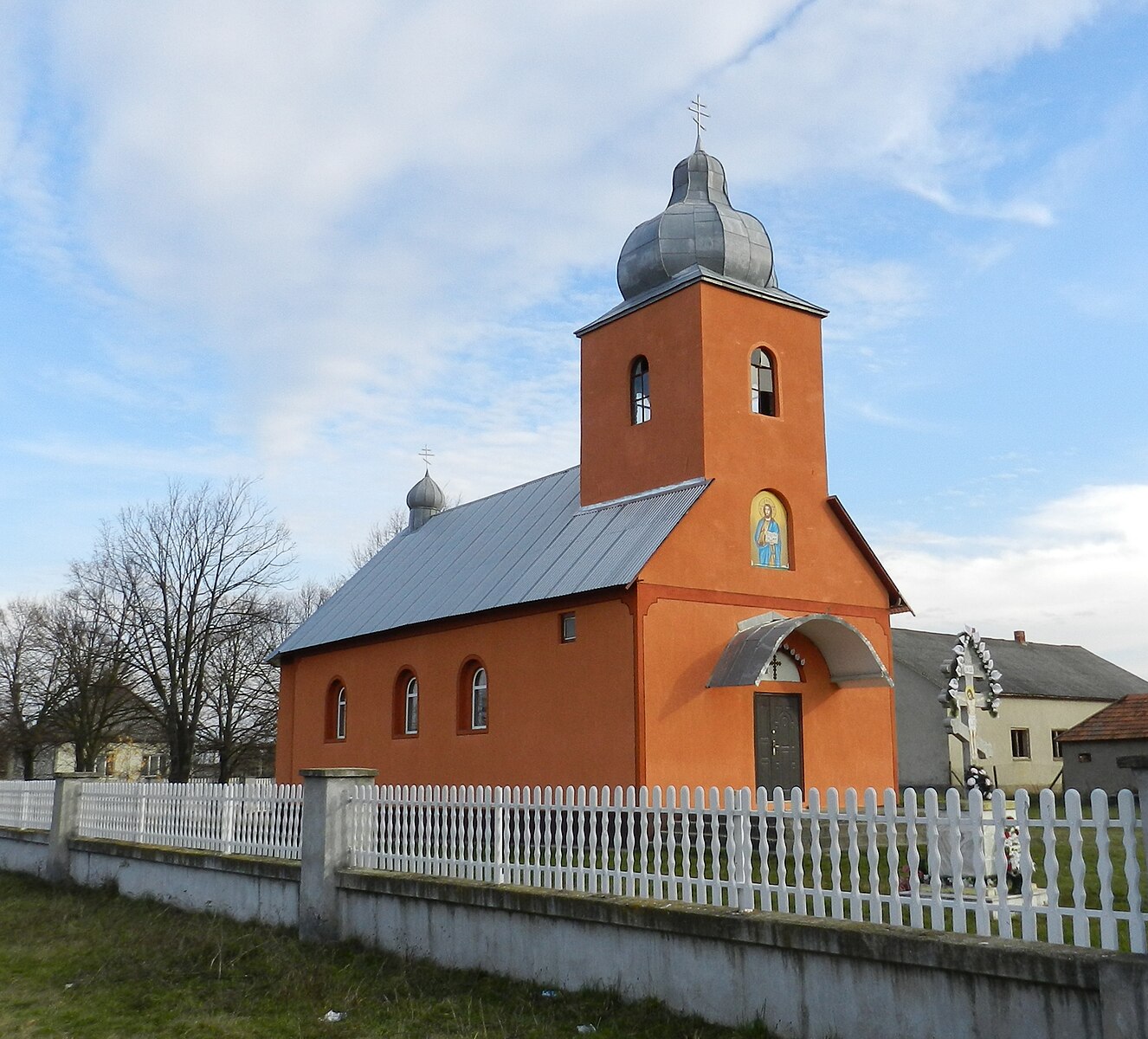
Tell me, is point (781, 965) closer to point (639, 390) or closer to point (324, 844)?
point (324, 844)

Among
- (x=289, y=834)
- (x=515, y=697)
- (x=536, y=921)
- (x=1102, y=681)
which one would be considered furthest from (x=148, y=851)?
(x=1102, y=681)

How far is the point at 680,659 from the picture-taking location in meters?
17.2

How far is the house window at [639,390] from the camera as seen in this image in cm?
1986

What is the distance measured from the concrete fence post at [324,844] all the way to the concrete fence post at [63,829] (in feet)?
24.2

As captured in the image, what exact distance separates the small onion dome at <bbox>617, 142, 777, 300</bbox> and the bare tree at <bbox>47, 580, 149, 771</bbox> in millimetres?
25552

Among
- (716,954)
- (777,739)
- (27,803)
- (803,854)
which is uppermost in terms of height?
(777,739)

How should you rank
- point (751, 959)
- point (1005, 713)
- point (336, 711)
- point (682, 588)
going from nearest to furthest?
point (751, 959), point (682, 588), point (336, 711), point (1005, 713)

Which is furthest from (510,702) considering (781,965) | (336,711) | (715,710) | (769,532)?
(781,965)

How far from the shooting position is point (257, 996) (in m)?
8.97

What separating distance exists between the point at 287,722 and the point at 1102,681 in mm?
29686

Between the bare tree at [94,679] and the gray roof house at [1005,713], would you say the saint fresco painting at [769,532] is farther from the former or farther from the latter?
the bare tree at [94,679]

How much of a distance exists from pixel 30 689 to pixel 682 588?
35.2 meters

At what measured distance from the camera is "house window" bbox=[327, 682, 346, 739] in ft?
82.7

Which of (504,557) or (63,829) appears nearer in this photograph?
(63,829)
